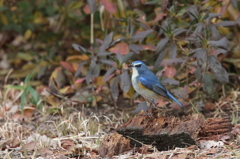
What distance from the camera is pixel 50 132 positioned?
4.84 metres

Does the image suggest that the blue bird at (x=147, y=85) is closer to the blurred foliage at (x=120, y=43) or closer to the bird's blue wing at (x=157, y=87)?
the bird's blue wing at (x=157, y=87)

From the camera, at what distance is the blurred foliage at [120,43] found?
4.89 metres

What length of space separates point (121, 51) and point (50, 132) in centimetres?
124

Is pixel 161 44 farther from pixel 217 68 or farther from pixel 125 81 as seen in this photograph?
pixel 217 68

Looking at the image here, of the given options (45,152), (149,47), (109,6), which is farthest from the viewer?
(109,6)

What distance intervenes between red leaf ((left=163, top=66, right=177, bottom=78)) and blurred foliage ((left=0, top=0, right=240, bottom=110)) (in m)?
0.02

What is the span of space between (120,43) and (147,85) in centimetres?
94

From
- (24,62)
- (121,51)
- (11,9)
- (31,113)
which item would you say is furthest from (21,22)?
(121,51)

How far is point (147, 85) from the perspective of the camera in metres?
4.57

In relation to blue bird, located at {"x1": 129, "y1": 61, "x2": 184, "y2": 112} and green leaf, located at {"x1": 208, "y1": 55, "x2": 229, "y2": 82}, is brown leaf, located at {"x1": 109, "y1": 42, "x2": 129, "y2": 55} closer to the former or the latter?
blue bird, located at {"x1": 129, "y1": 61, "x2": 184, "y2": 112}

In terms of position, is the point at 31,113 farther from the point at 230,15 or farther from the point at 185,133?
the point at 230,15

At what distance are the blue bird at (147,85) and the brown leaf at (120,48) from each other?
539mm

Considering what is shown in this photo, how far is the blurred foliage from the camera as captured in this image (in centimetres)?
489

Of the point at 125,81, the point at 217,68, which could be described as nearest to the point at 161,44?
the point at 125,81
